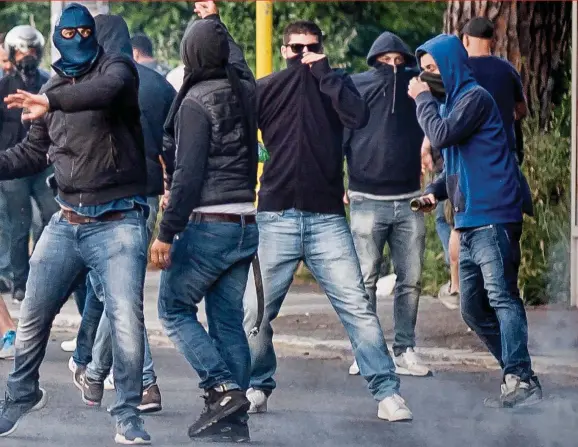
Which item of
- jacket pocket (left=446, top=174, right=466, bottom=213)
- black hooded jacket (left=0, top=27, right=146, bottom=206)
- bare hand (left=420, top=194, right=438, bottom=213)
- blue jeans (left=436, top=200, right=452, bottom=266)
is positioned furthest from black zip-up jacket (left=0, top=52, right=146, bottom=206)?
blue jeans (left=436, top=200, right=452, bottom=266)

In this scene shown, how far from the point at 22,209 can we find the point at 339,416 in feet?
16.8

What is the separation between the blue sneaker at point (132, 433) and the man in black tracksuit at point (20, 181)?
482cm

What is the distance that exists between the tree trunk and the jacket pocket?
4.76 m

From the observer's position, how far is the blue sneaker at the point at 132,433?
736 centimetres

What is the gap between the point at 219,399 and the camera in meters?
7.52

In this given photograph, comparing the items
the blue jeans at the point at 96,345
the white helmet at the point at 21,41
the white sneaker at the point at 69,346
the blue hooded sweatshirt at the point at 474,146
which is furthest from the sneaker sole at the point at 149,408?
the white helmet at the point at 21,41

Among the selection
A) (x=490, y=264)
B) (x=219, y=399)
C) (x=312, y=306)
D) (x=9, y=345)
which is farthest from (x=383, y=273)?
(x=219, y=399)

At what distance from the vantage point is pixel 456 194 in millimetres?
8516

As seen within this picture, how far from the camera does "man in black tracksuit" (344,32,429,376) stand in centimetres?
957

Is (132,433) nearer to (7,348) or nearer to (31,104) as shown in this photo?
(31,104)

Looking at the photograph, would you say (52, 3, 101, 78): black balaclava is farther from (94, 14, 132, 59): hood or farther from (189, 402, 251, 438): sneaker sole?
(189, 402, 251, 438): sneaker sole

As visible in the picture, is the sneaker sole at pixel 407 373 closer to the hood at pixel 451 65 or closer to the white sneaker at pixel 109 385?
the white sneaker at pixel 109 385

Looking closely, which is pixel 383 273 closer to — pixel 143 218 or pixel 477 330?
pixel 477 330

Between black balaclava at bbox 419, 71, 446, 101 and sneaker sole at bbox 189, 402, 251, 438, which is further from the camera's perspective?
black balaclava at bbox 419, 71, 446, 101
